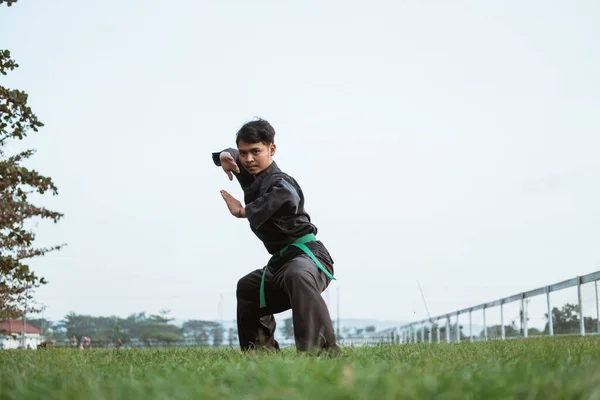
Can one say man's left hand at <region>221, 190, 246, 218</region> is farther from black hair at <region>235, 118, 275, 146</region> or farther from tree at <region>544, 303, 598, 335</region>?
tree at <region>544, 303, 598, 335</region>

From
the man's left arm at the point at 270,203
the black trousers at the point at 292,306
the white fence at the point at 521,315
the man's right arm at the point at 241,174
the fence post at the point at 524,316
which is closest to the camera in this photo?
the black trousers at the point at 292,306

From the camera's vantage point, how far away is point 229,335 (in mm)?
24844

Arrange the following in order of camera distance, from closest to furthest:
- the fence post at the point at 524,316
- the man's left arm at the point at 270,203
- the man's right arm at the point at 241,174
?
the man's left arm at the point at 270,203 < the man's right arm at the point at 241,174 < the fence post at the point at 524,316

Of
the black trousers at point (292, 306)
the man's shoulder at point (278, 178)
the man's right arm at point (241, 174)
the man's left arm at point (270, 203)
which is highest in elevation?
the man's right arm at point (241, 174)

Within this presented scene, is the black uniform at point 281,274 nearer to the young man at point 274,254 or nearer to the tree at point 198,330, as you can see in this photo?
A: the young man at point 274,254

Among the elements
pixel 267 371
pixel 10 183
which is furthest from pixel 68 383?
pixel 10 183

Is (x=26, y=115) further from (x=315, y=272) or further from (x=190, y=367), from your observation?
(x=190, y=367)

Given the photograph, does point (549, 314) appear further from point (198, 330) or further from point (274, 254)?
point (198, 330)

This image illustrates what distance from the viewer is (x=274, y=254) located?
5.66 m

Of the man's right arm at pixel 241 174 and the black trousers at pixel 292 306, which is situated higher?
the man's right arm at pixel 241 174

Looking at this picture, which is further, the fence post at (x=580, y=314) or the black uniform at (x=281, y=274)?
the fence post at (x=580, y=314)

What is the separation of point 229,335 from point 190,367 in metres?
21.5

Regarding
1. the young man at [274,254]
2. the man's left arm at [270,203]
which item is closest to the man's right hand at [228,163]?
the young man at [274,254]

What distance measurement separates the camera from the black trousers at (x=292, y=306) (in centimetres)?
498
